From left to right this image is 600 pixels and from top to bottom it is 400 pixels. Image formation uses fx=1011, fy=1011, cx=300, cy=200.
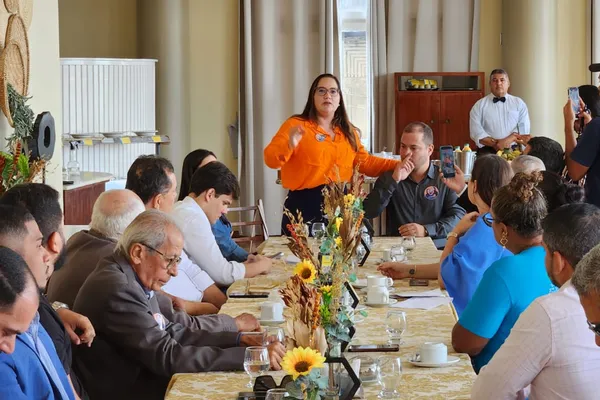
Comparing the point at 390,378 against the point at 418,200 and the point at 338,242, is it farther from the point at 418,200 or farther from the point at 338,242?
the point at 418,200

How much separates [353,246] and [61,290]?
42.9 inches

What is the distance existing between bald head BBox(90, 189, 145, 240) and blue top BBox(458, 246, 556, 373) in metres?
1.36

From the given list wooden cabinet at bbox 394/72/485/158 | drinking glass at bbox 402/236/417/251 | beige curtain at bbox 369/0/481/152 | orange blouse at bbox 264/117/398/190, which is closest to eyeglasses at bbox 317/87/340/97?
orange blouse at bbox 264/117/398/190

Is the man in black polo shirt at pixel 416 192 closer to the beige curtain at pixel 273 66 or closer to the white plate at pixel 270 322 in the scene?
the white plate at pixel 270 322

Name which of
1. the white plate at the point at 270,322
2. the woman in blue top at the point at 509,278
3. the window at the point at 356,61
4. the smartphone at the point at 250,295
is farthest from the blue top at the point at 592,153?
the window at the point at 356,61

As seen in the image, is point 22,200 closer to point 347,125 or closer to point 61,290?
point 61,290

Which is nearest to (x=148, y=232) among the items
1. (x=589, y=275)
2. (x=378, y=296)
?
(x=378, y=296)

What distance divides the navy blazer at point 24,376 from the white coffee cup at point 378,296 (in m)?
1.67

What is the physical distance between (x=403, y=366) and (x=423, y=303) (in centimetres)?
94

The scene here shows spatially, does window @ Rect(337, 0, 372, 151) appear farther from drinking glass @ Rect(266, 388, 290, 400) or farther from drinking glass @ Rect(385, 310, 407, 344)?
drinking glass @ Rect(266, 388, 290, 400)

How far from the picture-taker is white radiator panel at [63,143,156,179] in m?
9.40

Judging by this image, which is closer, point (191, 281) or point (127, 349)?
point (127, 349)

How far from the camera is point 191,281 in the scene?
15.5ft

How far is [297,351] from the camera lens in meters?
2.25
